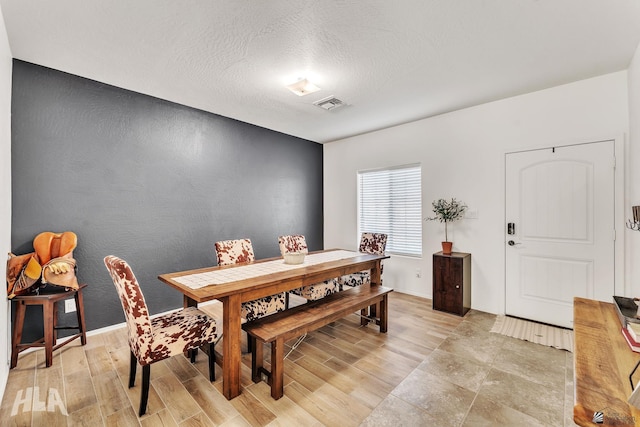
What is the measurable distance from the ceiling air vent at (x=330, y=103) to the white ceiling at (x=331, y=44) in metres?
0.12

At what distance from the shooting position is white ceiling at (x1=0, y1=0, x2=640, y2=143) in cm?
189

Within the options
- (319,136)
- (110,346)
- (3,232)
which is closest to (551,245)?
(319,136)

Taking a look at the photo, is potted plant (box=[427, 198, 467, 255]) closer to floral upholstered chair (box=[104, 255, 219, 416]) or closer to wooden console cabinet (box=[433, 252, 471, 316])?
wooden console cabinet (box=[433, 252, 471, 316])

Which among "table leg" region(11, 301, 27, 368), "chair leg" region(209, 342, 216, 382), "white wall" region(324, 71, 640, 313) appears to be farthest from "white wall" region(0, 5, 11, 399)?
"white wall" region(324, 71, 640, 313)

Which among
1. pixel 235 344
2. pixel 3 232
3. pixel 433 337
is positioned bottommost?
pixel 433 337

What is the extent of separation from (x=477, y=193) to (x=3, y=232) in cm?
467

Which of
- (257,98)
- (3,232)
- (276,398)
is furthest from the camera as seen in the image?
(257,98)

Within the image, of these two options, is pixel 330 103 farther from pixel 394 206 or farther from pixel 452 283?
pixel 452 283

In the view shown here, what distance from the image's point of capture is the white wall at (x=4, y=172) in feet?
6.63

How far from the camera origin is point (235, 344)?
1980 mm

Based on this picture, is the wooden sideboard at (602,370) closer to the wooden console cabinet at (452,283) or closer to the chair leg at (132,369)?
the wooden console cabinet at (452,283)

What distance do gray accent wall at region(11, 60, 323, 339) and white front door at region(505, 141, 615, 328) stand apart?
3.43 m

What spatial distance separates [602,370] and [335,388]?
61.5 inches

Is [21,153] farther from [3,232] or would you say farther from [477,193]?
[477,193]
